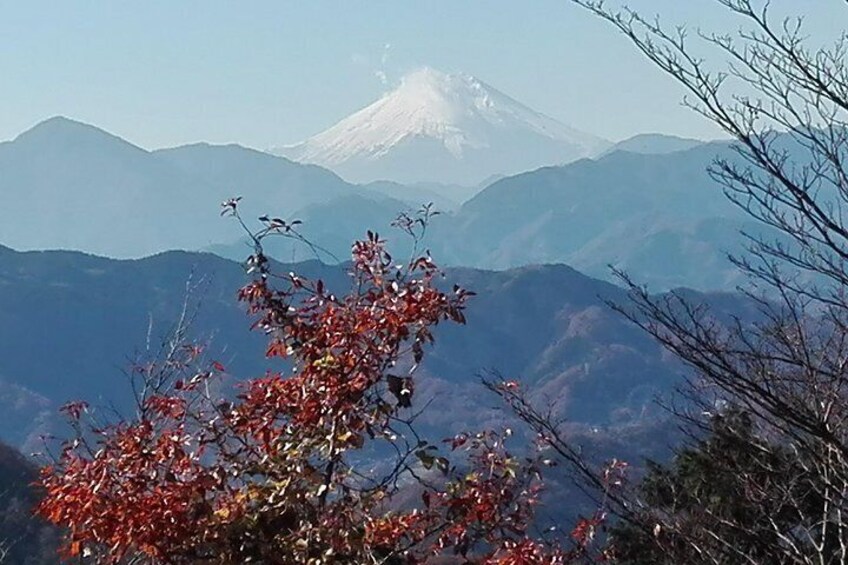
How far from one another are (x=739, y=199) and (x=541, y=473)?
46.3 inches

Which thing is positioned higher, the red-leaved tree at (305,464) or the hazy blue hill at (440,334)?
the red-leaved tree at (305,464)

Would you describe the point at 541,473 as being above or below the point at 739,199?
below

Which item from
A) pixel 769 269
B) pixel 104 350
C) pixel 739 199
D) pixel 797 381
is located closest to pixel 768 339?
pixel 797 381

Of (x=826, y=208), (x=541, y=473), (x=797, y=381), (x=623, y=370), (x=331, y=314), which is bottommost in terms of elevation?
(x=623, y=370)

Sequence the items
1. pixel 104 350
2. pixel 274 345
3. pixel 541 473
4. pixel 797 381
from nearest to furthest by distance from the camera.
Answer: pixel 274 345 → pixel 541 473 → pixel 797 381 → pixel 104 350

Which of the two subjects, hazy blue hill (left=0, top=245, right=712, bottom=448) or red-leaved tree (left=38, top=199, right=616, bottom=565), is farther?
hazy blue hill (left=0, top=245, right=712, bottom=448)

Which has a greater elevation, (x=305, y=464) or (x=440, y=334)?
(x=305, y=464)

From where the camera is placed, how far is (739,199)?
13.2 ft

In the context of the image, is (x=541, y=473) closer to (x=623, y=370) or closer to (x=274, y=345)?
(x=274, y=345)

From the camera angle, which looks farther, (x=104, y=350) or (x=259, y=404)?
(x=104, y=350)

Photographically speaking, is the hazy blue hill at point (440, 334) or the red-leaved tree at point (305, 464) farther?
the hazy blue hill at point (440, 334)

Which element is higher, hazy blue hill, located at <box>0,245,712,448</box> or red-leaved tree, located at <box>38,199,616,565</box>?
red-leaved tree, located at <box>38,199,616,565</box>

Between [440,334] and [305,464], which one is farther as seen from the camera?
[440,334]

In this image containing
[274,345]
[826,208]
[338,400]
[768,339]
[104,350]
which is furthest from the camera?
[104,350]
